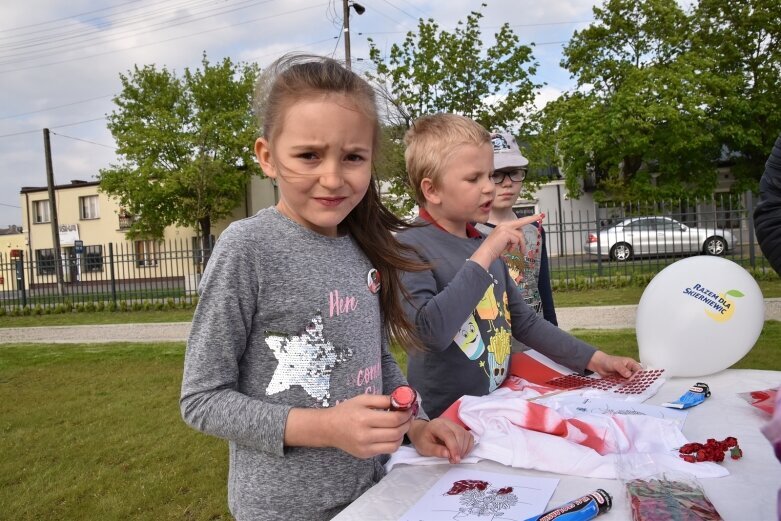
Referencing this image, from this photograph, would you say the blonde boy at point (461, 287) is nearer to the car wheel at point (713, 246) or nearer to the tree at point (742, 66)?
the car wheel at point (713, 246)

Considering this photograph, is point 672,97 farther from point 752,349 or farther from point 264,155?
Answer: point 264,155

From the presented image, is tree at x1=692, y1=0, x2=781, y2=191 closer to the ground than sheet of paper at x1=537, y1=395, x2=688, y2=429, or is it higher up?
higher up

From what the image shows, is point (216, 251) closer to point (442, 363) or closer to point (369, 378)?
point (369, 378)

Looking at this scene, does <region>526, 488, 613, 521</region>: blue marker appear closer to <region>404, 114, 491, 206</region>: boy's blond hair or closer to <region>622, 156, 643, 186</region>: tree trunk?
<region>404, 114, 491, 206</region>: boy's blond hair

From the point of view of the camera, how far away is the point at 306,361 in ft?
3.95

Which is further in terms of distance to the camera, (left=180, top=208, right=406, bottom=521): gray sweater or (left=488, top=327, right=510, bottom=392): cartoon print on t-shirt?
(left=488, top=327, right=510, bottom=392): cartoon print on t-shirt

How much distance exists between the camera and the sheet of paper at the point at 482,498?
106 cm

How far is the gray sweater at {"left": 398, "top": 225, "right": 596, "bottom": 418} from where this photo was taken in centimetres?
160

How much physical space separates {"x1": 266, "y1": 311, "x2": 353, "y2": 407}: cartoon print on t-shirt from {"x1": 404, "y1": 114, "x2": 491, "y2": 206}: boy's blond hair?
89cm

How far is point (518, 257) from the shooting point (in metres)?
2.69

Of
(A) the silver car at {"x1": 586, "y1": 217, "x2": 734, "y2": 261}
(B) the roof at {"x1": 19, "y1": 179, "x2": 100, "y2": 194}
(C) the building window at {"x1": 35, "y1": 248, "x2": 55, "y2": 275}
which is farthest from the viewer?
(B) the roof at {"x1": 19, "y1": 179, "x2": 100, "y2": 194}

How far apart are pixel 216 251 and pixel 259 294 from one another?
0.39 feet

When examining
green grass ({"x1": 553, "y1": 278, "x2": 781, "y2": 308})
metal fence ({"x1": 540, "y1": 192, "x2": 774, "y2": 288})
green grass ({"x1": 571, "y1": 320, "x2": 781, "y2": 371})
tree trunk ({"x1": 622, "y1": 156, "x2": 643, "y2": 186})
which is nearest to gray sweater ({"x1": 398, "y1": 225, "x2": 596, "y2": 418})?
green grass ({"x1": 571, "y1": 320, "x2": 781, "y2": 371})

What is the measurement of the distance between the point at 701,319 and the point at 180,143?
2730 cm
